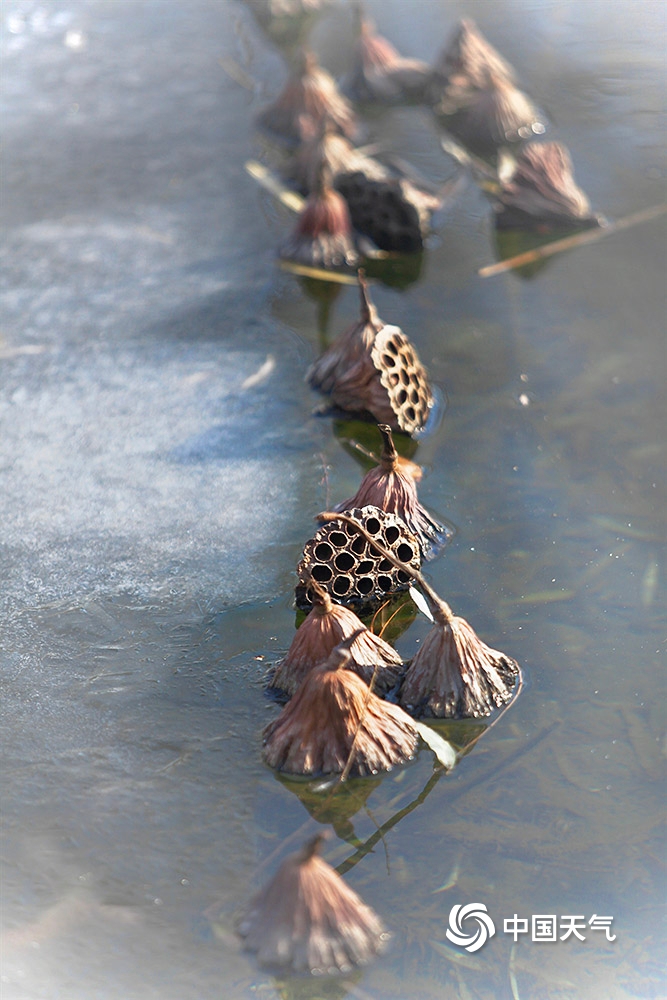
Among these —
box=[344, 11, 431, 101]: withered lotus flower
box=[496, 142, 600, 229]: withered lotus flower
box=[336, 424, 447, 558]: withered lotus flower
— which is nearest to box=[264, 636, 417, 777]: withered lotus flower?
box=[336, 424, 447, 558]: withered lotus flower

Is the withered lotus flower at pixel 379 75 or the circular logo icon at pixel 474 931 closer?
the circular logo icon at pixel 474 931

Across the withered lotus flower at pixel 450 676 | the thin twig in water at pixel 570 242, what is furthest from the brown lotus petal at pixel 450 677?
the thin twig in water at pixel 570 242

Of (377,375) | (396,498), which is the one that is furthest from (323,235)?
(396,498)

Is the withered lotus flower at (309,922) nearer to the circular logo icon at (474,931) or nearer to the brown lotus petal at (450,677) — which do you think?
the circular logo icon at (474,931)

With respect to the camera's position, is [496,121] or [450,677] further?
[496,121]

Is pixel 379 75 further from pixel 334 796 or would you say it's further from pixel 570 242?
pixel 334 796
